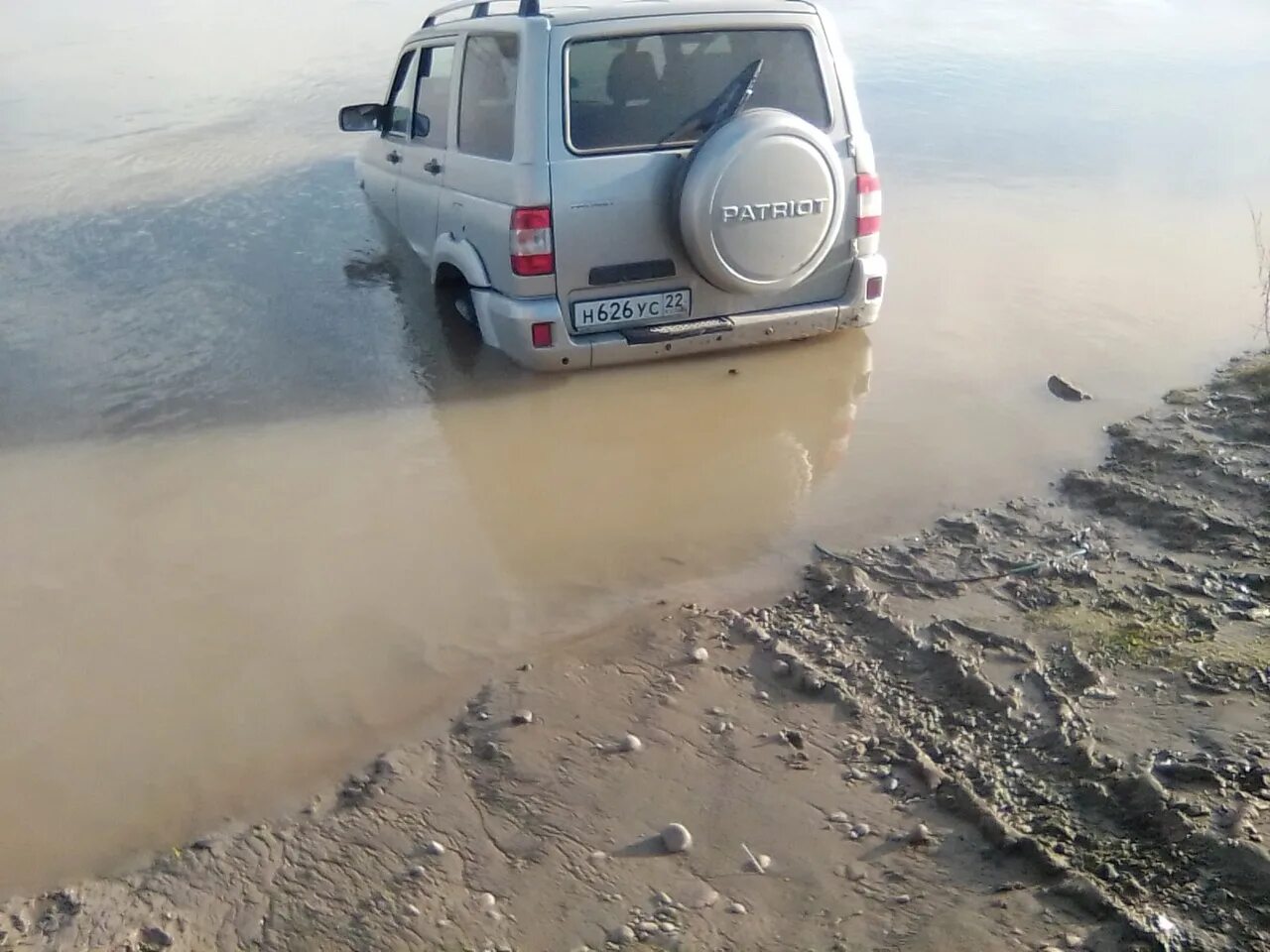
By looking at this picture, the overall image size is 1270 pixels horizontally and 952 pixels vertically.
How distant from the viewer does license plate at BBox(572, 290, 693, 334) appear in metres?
5.57

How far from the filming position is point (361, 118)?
24.6 feet

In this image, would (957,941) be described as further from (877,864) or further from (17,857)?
(17,857)

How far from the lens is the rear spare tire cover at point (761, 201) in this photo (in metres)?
5.22

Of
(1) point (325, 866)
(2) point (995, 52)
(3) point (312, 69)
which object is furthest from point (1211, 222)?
(3) point (312, 69)

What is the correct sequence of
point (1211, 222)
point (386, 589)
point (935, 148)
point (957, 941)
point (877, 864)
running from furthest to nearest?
point (935, 148), point (1211, 222), point (386, 589), point (877, 864), point (957, 941)

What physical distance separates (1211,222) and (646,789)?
8.20 meters

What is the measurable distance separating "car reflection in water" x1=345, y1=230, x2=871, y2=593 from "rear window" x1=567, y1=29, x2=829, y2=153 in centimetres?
138

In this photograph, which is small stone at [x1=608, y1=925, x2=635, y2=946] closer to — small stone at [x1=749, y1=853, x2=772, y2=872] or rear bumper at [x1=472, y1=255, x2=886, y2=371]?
small stone at [x1=749, y1=853, x2=772, y2=872]

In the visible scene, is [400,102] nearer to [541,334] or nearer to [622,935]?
[541,334]

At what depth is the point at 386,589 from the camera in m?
4.39

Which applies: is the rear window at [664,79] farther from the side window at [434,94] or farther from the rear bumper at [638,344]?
the side window at [434,94]

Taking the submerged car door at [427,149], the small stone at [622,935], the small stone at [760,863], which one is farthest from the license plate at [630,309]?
the small stone at [622,935]

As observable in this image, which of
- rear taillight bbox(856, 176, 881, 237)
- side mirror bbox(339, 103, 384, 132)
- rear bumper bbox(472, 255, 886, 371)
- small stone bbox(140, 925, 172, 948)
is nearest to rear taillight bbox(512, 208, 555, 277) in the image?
rear bumper bbox(472, 255, 886, 371)

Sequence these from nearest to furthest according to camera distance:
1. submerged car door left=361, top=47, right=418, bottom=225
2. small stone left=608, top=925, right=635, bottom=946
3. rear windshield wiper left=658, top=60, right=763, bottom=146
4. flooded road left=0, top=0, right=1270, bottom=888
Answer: small stone left=608, top=925, right=635, bottom=946, flooded road left=0, top=0, right=1270, bottom=888, rear windshield wiper left=658, top=60, right=763, bottom=146, submerged car door left=361, top=47, right=418, bottom=225
